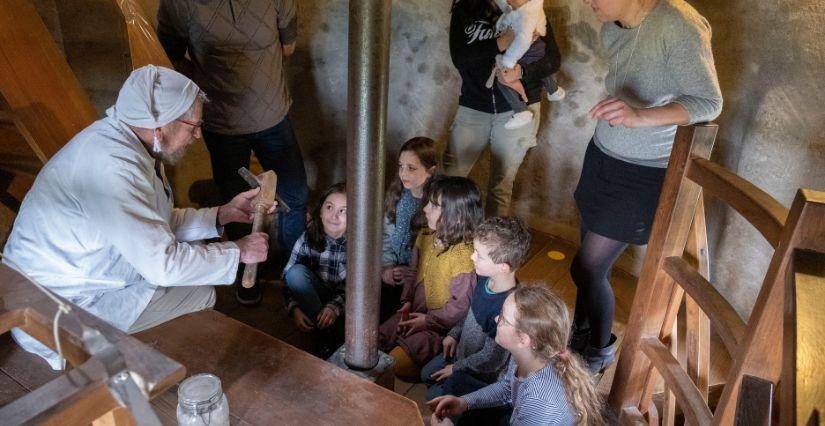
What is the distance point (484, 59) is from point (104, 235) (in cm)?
193

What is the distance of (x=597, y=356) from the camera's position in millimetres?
2510

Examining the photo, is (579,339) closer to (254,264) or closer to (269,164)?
(254,264)

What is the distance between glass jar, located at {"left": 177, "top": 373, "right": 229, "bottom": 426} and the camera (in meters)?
1.31

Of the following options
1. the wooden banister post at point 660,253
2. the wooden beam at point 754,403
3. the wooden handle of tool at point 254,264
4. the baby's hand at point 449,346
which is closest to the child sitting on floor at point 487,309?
the baby's hand at point 449,346

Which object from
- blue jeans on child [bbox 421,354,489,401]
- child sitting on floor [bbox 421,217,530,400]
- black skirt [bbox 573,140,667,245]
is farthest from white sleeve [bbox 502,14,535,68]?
blue jeans on child [bbox 421,354,489,401]

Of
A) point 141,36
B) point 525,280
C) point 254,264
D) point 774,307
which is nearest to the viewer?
point 774,307

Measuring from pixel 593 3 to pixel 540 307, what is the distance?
1043 millimetres

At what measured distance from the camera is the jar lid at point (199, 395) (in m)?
1.31

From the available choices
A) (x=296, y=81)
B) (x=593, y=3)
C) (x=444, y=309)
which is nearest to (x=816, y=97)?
(x=593, y=3)

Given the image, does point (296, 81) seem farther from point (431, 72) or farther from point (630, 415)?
point (630, 415)

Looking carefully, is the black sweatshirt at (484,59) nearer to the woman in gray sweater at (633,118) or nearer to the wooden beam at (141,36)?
the woman in gray sweater at (633,118)

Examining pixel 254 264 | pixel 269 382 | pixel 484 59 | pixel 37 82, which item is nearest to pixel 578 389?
pixel 269 382

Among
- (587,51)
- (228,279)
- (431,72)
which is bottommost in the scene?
(228,279)

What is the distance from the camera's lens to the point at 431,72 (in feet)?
12.4
